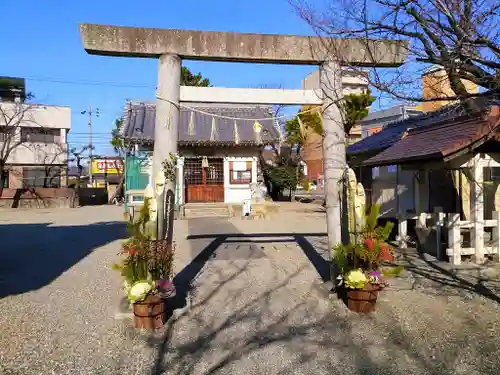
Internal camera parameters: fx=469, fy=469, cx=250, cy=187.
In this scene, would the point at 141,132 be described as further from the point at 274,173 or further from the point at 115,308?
the point at 115,308

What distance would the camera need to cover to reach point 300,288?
7059 millimetres

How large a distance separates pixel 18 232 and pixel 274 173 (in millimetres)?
16928

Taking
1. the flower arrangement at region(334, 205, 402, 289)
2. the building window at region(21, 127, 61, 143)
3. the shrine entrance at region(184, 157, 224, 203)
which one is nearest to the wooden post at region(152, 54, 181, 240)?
the flower arrangement at region(334, 205, 402, 289)

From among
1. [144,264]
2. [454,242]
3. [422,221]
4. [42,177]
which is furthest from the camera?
[42,177]

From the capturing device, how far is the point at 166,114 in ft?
21.2

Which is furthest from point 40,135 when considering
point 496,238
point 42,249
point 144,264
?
point 496,238

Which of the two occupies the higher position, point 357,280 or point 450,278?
point 357,280

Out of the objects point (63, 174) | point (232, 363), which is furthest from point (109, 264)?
point (63, 174)

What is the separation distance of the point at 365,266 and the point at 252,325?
156 centimetres

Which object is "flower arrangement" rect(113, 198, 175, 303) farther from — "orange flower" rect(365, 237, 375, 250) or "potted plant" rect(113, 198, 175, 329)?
"orange flower" rect(365, 237, 375, 250)

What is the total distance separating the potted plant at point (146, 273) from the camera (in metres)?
5.12

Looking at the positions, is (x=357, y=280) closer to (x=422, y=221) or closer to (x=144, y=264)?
(x=144, y=264)

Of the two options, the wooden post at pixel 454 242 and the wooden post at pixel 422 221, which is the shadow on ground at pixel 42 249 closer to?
the wooden post at pixel 454 242

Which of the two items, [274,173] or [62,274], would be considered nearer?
[62,274]
